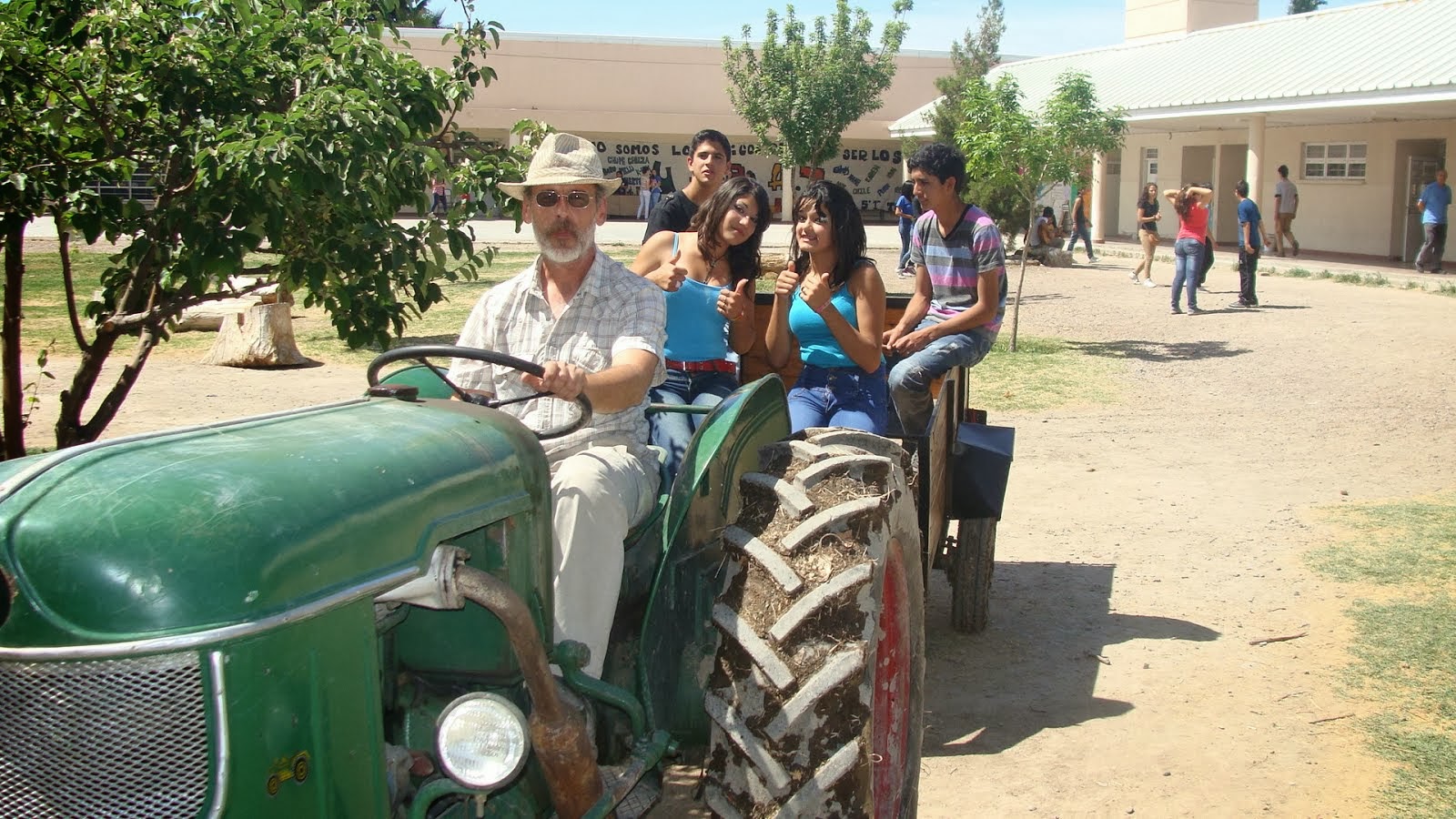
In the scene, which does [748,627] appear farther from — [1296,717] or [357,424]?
[1296,717]

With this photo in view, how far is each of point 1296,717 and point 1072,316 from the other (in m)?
13.3

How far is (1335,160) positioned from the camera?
27.0 m

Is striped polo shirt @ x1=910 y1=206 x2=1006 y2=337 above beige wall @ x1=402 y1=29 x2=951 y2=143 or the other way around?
the other way around

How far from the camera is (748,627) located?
306cm

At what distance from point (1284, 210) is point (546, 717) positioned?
26.3m

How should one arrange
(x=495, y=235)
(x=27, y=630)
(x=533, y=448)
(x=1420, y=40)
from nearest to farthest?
(x=27, y=630) < (x=533, y=448) < (x=1420, y=40) < (x=495, y=235)

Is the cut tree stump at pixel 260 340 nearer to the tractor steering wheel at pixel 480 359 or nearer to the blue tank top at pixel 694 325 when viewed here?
the blue tank top at pixel 694 325

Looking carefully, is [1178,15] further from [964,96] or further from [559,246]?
[559,246]

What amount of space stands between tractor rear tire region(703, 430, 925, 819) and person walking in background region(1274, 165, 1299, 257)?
80.4 ft

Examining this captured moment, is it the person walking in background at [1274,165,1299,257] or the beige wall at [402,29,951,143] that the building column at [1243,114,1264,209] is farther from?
the beige wall at [402,29,951,143]

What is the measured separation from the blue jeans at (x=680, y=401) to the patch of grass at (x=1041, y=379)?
6368mm

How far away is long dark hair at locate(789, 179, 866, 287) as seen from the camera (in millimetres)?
5309

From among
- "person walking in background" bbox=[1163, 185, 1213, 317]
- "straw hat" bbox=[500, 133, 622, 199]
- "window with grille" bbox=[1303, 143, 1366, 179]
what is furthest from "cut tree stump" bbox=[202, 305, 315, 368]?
"window with grille" bbox=[1303, 143, 1366, 179]

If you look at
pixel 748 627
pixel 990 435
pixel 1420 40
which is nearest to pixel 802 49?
pixel 1420 40
